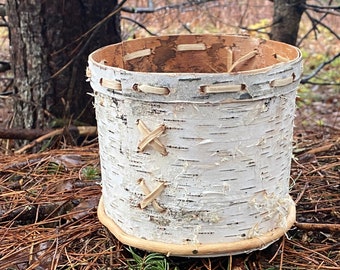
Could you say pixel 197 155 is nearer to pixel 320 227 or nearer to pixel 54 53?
pixel 320 227

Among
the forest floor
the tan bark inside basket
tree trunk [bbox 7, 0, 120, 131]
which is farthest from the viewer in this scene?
tree trunk [bbox 7, 0, 120, 131]

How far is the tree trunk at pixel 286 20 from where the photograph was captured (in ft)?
10.2

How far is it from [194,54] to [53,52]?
112cm

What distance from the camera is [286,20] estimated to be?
315cm

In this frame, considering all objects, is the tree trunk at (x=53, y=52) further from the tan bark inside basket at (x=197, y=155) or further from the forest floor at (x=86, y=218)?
the tan bark inside basket at (x=197, y=155)

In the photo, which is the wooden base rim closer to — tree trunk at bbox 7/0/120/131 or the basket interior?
the basket interior

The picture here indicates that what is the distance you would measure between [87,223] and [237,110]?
0.73 metres

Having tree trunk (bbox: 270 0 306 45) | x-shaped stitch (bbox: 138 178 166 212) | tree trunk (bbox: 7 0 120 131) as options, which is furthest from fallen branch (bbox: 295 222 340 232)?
tree trunk (bbox: 270 0 306 45)

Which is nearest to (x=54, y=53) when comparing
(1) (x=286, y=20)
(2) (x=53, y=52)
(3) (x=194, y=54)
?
(2) (x=53, y=52)

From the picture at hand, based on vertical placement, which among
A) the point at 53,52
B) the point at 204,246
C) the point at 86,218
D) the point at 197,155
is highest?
the point at 197,155

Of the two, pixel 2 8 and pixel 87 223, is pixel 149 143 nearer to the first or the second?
pixel 87 223

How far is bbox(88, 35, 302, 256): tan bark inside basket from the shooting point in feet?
4.40

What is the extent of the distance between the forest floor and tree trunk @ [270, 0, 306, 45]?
81 cm

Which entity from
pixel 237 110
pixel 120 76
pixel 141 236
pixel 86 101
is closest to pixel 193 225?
pixel 141 236
